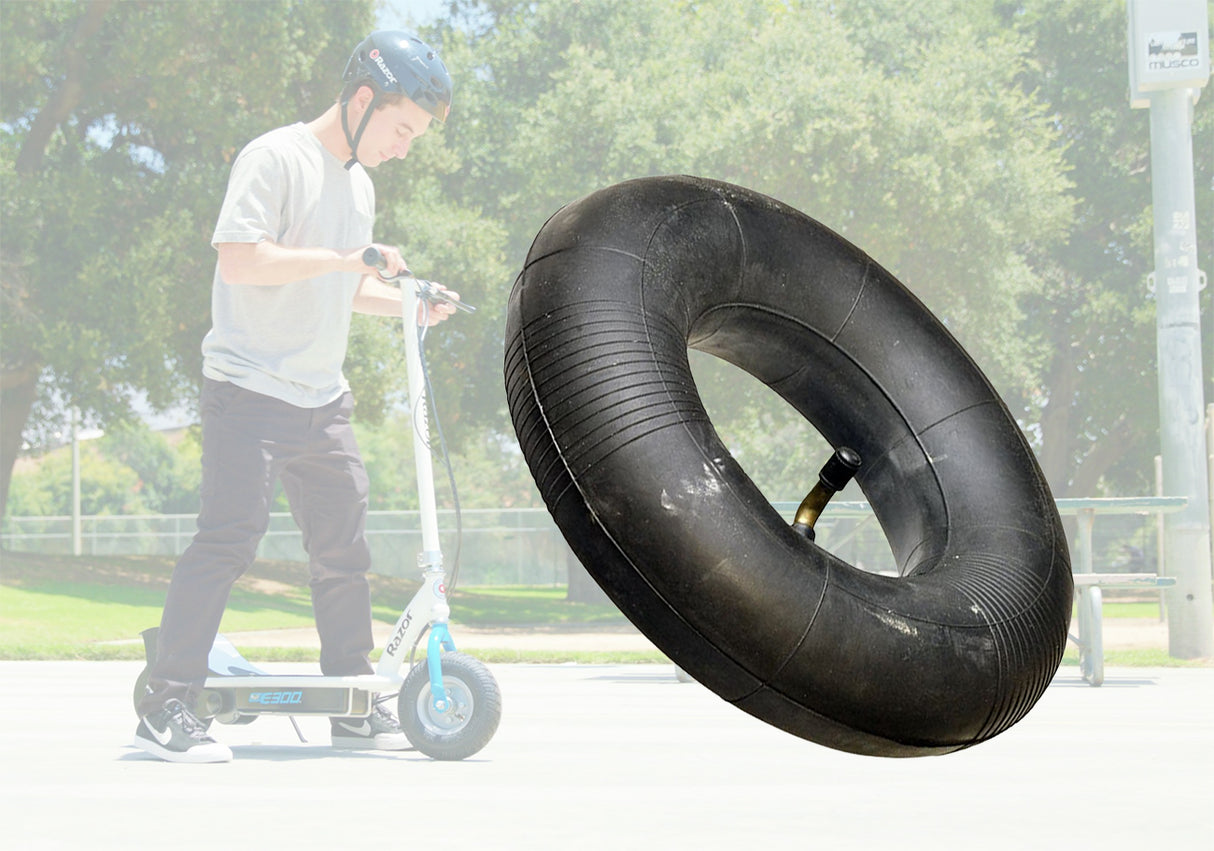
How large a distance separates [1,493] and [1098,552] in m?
18.1

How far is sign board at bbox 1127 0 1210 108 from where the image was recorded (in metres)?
11.3

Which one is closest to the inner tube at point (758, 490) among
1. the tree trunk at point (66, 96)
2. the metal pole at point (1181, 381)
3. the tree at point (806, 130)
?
the metal pole at point (1181, 381)

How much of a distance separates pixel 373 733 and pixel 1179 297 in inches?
332

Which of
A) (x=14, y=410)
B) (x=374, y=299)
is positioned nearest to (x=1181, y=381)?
(x=374, y=299)

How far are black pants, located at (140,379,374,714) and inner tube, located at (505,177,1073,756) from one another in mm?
2152

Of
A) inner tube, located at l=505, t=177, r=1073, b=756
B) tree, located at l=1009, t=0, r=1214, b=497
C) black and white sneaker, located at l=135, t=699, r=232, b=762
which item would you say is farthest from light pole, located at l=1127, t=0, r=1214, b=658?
tree, located at l=1009, t=0, r=1214, b=497

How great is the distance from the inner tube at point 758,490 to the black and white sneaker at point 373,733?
2.32 meters

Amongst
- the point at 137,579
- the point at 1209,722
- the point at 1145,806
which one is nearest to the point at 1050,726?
the point at 1209,722

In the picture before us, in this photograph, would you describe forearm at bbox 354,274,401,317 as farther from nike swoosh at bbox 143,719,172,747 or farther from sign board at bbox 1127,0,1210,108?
sign board at bbox 1127,0,1210,108

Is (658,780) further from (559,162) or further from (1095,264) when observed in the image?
(1095,264)

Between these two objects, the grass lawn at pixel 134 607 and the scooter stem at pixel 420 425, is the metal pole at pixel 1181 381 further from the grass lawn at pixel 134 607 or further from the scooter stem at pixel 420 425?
the scooter stem at pixel 420 425

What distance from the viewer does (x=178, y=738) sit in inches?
200

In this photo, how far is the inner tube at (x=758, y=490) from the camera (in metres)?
2.82

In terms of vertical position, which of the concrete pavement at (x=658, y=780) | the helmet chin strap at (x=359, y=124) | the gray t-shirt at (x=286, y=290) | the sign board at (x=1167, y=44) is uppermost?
the sign board at (x=1167, y=44)
